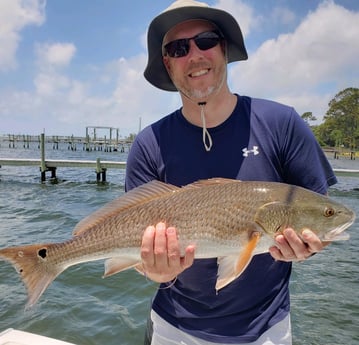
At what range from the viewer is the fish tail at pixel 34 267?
7.91ft

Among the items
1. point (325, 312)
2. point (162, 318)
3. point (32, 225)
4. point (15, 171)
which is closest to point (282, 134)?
point (162, 318)

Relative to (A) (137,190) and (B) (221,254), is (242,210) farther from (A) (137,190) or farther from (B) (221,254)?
(A) (137,190)

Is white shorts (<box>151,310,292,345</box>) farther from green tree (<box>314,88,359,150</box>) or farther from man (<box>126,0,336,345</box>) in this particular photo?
green tree (<box>314,88,359,150</box>)

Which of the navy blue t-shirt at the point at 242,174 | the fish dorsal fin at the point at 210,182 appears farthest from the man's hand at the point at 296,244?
the fish dorsal fin at the point at 210,182

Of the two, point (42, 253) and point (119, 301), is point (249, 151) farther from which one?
point (119, 301)

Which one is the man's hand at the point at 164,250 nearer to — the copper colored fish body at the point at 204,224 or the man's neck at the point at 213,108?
the copper colored fish body at the point at 204,224


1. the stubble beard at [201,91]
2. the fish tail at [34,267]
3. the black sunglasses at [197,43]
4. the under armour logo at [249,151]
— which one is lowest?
the fish tail at [34,267]

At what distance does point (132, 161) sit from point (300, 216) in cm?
120

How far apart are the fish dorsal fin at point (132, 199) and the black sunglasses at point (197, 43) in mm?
926

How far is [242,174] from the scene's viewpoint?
2465 mm

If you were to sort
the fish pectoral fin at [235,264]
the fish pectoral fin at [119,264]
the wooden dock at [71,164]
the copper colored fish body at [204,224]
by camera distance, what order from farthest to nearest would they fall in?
the wooden dock at [71,164] < the fish pectoral fin at [119,264] < the copper colored fish body at [204,224] < the fish pectoral fin at [235,264]

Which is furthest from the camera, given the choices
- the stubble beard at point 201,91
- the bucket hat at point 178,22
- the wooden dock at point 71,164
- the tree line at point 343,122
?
the tree line at point 343,122

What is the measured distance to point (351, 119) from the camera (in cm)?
8906

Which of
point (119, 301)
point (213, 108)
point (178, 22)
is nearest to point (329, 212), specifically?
point (213, 108)
